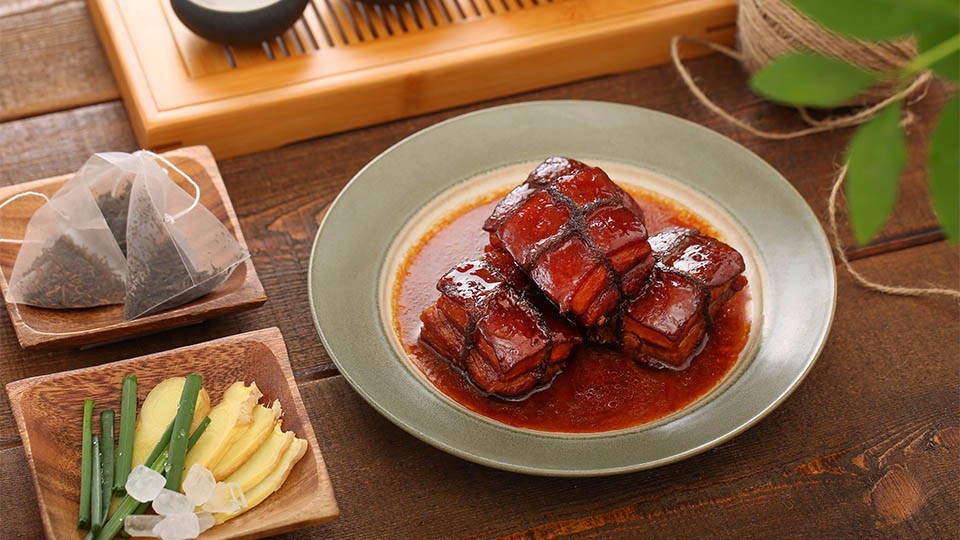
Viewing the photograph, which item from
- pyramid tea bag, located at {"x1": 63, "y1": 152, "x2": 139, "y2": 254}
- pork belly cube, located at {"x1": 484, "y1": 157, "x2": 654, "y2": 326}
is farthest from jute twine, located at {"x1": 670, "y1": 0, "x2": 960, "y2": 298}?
pyramid tea bag, located at {"x1": 63, "y1": 152, "x2": 139, "y2": 254}

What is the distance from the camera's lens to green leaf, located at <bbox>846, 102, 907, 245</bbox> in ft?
2.56

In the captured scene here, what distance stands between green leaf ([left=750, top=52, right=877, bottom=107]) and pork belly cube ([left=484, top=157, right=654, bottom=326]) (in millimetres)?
739

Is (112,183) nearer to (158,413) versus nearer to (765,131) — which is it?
(158,413)

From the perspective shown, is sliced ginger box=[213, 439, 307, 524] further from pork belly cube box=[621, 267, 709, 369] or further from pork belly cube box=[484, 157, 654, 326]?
pork belly cube box=[621, 267, 709, 369]

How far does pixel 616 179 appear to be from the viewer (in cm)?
191

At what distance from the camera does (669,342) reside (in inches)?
61.8

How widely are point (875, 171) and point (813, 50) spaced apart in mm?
1252

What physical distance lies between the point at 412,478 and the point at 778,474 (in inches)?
21.3

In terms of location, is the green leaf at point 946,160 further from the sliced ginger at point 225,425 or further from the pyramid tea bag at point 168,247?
the pyramid tea bag at point 168,247

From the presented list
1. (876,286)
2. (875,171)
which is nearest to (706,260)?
(876,286)

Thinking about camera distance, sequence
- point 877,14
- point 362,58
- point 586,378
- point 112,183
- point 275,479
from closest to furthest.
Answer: point 877,14, point 275,479, point 586,378, point 112,183, point 362,58

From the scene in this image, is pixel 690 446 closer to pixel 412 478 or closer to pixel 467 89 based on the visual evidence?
pixel 412 478

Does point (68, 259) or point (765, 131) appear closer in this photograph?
point (68, 259)

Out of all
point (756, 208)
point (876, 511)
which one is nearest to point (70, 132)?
Answer: point (756, 208)
